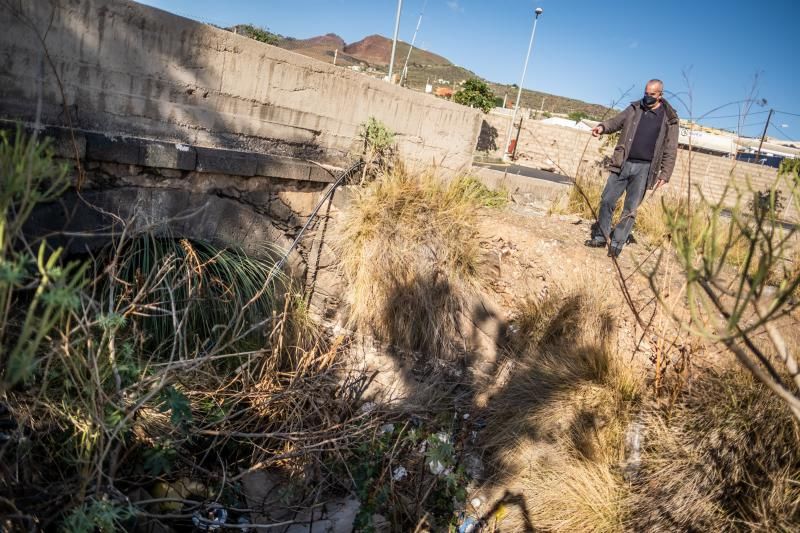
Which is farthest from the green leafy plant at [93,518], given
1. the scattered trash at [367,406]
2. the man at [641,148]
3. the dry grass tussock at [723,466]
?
the man at [641,148]

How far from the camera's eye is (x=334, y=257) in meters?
4.94

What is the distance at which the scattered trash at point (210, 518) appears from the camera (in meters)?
2.67

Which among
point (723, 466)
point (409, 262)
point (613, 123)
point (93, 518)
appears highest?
point (613, 123)

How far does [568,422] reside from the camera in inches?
142

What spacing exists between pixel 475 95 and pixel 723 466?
70.0 feet

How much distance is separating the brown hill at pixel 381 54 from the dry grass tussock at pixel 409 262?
21697 millimetres

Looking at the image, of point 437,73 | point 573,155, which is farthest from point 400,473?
point 437,73

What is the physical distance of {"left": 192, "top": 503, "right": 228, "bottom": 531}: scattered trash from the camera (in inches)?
105

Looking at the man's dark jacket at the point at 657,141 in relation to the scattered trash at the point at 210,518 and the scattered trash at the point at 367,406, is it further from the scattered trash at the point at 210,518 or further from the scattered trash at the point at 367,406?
the scattered trash at the point at 210,518

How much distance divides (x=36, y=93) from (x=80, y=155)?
0.43 m

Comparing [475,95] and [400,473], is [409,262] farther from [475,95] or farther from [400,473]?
[475,95]

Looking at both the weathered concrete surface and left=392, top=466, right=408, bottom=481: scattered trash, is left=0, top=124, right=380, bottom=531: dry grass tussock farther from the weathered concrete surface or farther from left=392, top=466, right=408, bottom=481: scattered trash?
the weathered concrete surface

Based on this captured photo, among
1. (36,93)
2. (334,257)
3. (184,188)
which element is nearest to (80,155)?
(36,93)

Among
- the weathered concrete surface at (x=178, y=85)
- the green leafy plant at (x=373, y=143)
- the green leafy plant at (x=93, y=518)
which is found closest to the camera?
the green leafy plant at (x=93, y=518)
